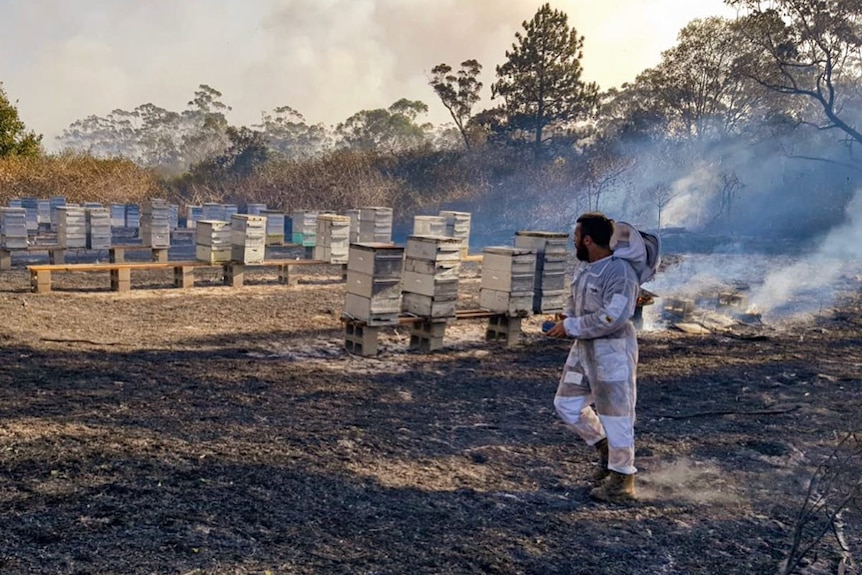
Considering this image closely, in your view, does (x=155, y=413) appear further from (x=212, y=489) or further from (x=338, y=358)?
(x=338, y=358)

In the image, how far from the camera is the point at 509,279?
846 cm

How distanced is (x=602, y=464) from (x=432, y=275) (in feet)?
12.7

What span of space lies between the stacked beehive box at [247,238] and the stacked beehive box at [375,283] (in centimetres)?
403

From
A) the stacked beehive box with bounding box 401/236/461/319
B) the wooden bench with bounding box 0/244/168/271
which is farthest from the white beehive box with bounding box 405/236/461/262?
the wooden bench with bounding box 0/244/168/271

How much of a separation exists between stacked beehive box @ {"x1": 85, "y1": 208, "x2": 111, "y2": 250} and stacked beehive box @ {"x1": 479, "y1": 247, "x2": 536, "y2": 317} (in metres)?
6.97

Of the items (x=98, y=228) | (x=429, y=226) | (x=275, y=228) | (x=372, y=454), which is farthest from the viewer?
(x=275, y=228)

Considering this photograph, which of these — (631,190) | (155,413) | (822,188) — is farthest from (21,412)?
(822,188)

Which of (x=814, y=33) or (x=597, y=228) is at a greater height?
(x=814, y=33)

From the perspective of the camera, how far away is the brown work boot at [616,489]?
4.18 m

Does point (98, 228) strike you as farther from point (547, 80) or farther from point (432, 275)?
point (547, 80)

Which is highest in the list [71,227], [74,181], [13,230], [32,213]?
[74,181]

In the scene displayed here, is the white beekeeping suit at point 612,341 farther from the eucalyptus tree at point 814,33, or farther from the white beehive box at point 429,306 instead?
the eucalyptus tree at point 814,33

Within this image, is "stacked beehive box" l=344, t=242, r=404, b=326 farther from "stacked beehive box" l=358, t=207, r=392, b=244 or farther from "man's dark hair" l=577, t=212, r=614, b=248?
"stacked beehive box" l=358, t=207, r=392, b=244

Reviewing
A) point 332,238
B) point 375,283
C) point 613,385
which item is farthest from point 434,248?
point 332,238
